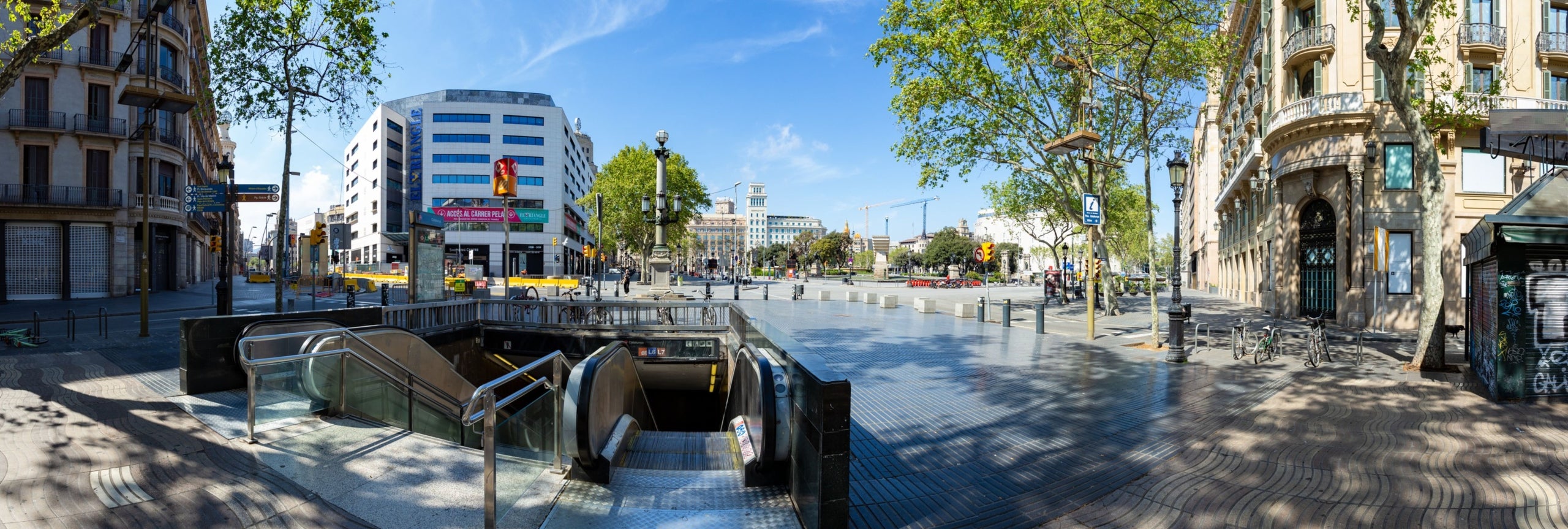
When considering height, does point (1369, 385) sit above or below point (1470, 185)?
below

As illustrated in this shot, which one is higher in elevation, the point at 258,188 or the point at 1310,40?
the point at 1310,40

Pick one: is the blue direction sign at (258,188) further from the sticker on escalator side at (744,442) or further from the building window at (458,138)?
the building window at (458,138)

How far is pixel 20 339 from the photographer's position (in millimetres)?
11688

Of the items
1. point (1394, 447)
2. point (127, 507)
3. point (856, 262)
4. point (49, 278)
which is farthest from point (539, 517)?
point (856, 262)

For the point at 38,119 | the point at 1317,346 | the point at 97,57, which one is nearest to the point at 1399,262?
the point at 1317,346

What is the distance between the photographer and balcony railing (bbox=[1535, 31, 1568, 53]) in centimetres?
1934

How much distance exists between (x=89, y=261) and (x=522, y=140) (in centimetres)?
4383

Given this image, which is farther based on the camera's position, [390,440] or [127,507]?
[390,440]

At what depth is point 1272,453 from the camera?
19.7 ft

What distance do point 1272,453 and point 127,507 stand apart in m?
8.85

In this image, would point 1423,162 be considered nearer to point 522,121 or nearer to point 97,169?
point 97,169

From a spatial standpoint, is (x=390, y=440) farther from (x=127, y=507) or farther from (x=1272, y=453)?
(x=1272, y=453)

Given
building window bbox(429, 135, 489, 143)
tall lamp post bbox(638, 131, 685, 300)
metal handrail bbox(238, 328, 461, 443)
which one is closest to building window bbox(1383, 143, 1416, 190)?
tall lamp post bbox(638, 131, 685, 300)

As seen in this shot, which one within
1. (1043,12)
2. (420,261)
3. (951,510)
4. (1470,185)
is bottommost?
(951,510)
